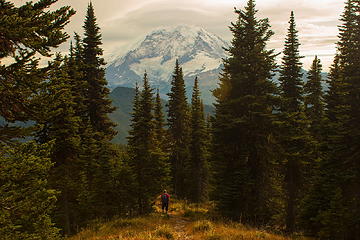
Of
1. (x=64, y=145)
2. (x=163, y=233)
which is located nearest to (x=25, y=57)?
(x=163, y=233)

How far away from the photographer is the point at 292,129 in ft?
74.1

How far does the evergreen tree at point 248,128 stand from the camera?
1980cm

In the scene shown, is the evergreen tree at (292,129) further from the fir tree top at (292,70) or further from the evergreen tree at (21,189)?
the evergreen tree at (21,189)

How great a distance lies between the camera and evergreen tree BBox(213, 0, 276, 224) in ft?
65.0

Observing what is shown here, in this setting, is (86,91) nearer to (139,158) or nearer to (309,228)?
(139,158)

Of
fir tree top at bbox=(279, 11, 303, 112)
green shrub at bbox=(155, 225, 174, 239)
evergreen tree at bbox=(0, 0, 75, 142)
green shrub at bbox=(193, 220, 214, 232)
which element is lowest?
green shrub at bbox=(193, 220, 214, 232)

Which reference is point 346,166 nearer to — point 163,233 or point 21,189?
point 163,233

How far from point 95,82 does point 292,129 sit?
58.2ft

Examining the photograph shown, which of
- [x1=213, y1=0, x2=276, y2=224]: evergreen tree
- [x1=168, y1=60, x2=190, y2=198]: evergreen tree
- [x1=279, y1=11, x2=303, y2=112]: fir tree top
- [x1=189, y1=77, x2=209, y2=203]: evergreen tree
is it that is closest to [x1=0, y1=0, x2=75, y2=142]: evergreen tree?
[x1=213, y1=0, x2=276, y2=224]: evergreen tree

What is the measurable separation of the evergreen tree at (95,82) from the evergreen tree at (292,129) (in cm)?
1550

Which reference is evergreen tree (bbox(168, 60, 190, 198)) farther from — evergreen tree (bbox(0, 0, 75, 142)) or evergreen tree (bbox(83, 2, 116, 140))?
evergreen tree (bbox(0, 0, 75, 142))

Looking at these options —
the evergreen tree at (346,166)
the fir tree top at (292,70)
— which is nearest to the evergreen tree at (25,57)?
the evergreen tree at (346,166)

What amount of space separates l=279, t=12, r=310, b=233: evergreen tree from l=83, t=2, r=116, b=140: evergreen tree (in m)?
15.5

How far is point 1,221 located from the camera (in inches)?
272
